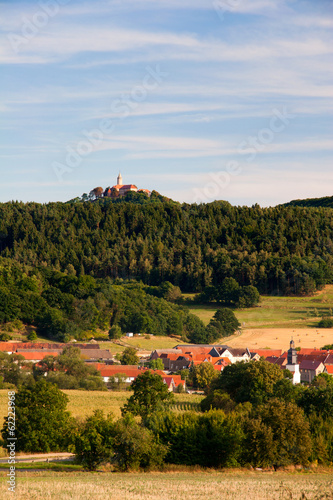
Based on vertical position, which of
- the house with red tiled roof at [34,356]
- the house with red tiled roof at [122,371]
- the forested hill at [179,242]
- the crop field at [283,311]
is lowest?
the house with red tiled roof at [122,371]

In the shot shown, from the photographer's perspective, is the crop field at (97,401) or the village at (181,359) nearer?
the crop field at (97,401)

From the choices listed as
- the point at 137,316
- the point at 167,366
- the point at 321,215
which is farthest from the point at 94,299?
the point at 321,215

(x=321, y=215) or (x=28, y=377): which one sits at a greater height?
(x=321, y=215)

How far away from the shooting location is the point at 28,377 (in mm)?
54656

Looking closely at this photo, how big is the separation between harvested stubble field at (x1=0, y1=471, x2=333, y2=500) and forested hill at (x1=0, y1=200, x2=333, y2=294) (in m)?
88.9

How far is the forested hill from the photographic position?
11969 centimetres

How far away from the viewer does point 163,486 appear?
21312mm

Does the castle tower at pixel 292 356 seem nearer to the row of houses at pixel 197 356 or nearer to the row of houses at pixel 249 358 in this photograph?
the row of houses at pixel 249 358

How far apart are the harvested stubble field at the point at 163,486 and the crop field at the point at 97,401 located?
15.9 metres

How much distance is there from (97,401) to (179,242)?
9475 centimetres

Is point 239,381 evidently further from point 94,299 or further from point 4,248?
point 4,248

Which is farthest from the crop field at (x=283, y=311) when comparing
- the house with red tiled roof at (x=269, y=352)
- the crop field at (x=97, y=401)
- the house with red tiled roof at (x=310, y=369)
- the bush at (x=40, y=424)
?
the bush at (x=40, y=424)

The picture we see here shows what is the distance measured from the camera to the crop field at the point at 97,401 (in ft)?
136

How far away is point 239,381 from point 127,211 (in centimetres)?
11713
